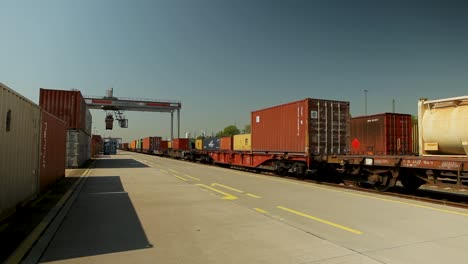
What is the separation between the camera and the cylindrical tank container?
9414 mm

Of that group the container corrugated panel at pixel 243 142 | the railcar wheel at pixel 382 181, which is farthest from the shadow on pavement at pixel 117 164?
the railcar wheel at pixel 382 181

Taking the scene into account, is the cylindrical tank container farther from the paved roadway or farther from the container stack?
the container stack

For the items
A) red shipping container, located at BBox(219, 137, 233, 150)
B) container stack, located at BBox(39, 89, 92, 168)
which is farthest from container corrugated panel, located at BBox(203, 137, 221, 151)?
container stack, located at BBox(39, 89, 92, 168)

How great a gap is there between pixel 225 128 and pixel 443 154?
138m

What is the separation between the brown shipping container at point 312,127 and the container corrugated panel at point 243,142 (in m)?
5.62

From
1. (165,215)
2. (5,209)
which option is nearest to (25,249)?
(5,209)

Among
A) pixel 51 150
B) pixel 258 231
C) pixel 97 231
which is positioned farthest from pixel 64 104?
pixel 258 231

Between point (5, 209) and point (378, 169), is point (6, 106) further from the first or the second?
point (378, 169)

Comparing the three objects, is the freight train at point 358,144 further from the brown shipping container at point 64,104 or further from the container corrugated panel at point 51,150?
the brown shipping container at point 64,104

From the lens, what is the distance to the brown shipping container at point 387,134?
21.2 m

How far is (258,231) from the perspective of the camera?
6270 mm

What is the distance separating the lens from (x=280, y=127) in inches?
722

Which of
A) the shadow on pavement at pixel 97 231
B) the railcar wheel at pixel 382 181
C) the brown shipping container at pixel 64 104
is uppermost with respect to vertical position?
the brown shipping container at pixel 64 104

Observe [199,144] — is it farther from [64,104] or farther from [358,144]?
[358,144]
